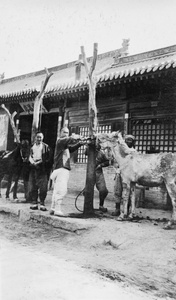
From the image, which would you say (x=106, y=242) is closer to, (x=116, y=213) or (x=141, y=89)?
(x=116, y=213)

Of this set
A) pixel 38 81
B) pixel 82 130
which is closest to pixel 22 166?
pixel 82 130

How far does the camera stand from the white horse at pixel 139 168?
581 centimetres

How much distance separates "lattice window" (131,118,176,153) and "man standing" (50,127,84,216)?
320 cm

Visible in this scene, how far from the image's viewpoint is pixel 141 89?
29.8ft

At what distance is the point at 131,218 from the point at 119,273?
2411 mm

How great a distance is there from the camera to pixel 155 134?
8945mm

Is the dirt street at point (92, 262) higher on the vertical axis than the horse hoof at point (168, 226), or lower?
lower

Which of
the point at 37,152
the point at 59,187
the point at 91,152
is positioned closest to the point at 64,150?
the point at 91,152

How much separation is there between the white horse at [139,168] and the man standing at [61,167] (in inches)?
25.6

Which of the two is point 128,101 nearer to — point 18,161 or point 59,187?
point 18,161

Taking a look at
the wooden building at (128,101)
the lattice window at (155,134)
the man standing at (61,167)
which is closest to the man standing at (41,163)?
the man standing at (61,167)

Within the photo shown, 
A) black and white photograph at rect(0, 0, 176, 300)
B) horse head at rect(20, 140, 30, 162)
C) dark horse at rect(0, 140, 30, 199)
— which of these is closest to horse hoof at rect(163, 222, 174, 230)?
black and white photograph at rect(0, 0, 176, 300)

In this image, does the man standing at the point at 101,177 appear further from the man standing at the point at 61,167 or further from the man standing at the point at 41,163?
the man standing at the point at 41,163

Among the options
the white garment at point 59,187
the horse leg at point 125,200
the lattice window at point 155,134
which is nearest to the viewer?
the horse leg at point 125,200
